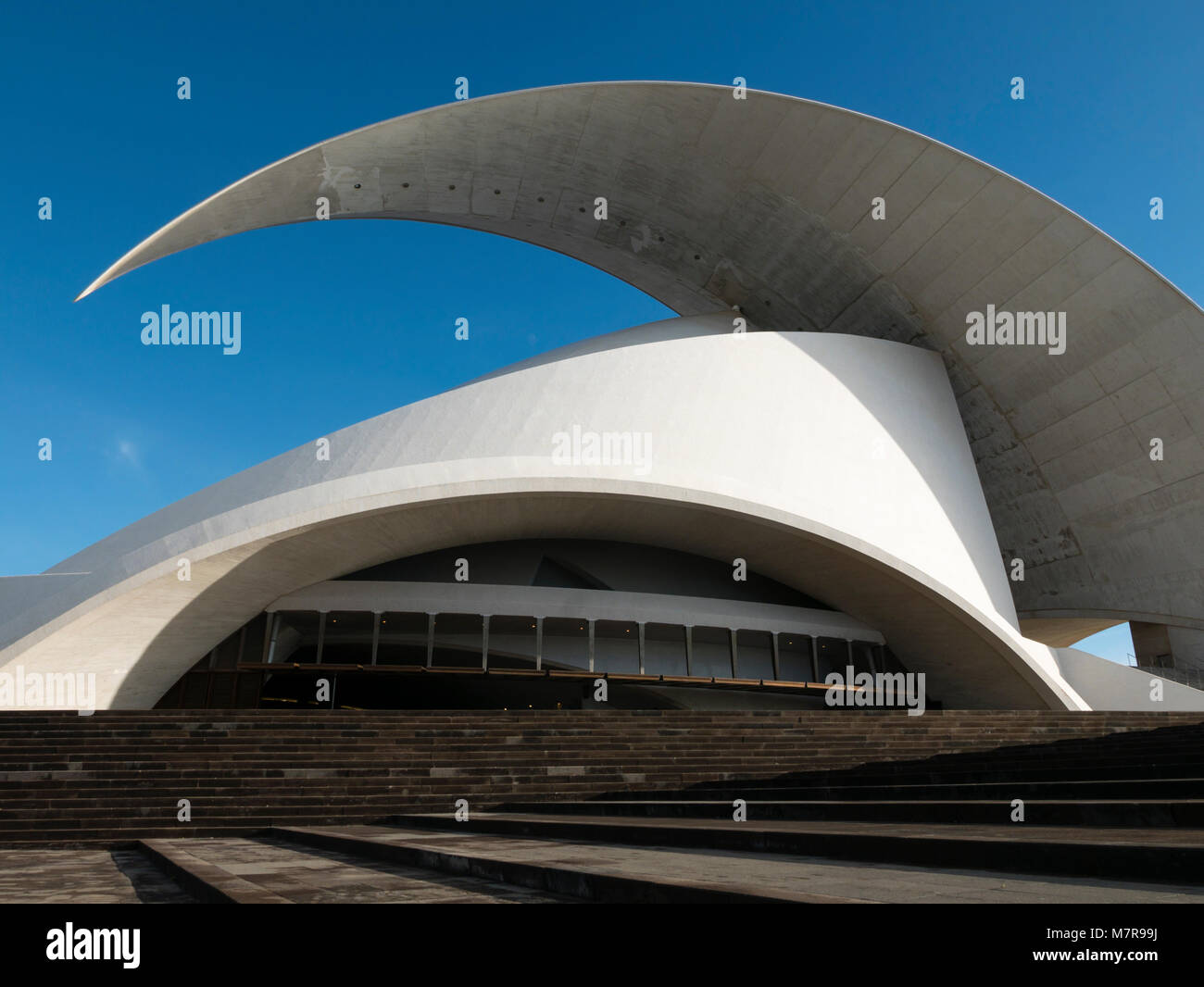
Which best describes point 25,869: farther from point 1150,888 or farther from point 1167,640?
point 1167,640

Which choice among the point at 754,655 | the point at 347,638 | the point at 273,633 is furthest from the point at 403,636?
the point at 754,655

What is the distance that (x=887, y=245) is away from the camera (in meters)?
19.2

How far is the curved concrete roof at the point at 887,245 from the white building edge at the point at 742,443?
0.23ft

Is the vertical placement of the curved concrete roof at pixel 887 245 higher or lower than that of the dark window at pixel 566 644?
higher

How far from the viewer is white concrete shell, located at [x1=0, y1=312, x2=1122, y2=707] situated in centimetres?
1312

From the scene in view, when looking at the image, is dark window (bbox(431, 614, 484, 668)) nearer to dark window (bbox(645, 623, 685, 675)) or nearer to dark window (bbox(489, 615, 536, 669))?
dark window (bbox(489, 615, 536, 669))

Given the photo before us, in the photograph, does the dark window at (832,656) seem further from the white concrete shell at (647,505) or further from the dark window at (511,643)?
the dark window at (511,643)

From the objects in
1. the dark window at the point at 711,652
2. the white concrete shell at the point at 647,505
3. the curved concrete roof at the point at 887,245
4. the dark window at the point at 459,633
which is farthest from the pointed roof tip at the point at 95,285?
the dark window at the point at 711,652

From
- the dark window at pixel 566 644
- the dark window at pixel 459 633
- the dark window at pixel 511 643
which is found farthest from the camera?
the dark window at pixel 566 644

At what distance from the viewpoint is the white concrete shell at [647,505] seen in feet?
43.1

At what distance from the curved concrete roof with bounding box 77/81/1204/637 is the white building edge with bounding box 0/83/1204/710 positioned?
2.7 inches

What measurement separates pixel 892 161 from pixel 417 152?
10.4 meters

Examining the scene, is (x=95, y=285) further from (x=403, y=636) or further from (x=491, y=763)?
(x=491, y=763)

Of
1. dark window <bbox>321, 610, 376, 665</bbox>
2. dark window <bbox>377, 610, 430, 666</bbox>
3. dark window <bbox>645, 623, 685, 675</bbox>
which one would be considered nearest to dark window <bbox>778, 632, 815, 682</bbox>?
dark window <bbox>645, 623, 685, 675</bbox>
